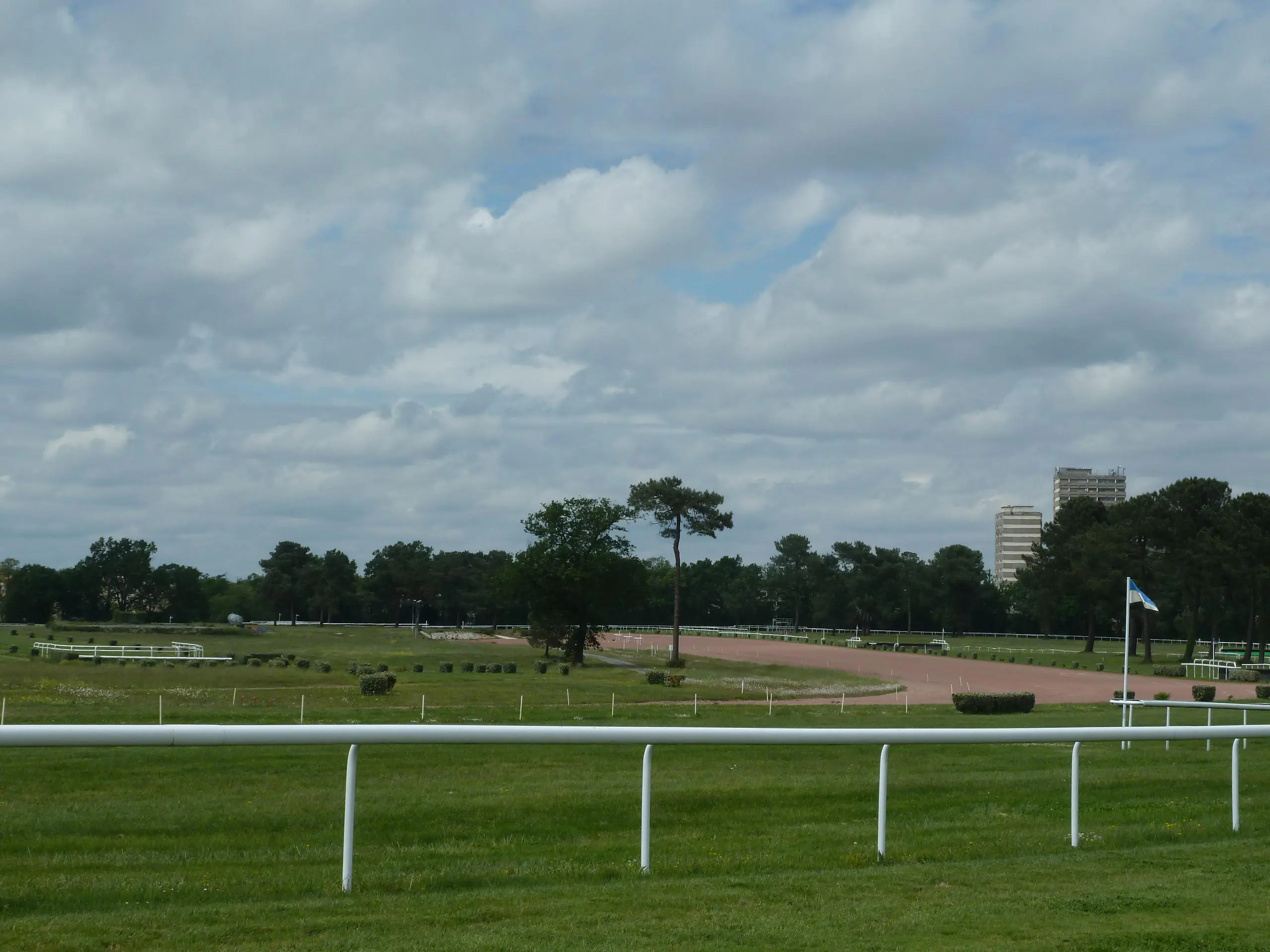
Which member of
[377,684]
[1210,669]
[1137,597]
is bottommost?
[1210,669]

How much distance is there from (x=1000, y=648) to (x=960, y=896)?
4191 inches

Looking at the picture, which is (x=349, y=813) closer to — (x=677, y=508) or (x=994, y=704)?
(x=994, y=704)

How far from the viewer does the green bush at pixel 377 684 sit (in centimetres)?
4400

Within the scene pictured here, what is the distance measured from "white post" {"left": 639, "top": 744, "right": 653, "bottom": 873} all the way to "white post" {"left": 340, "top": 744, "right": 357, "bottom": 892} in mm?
1877

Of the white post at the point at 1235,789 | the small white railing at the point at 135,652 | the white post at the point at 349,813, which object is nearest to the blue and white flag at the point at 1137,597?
the white post at the point at 1235,789

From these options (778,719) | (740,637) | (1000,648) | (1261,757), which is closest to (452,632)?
(740,637)

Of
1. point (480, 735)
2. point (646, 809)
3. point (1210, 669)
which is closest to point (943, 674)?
point (1210, 669)

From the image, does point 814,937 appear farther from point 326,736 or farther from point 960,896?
point 326,736

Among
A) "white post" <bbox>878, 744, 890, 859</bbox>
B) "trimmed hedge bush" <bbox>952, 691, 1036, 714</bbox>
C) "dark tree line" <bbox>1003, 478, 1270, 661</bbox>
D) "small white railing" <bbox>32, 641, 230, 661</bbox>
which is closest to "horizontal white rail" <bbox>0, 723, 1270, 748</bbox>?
"white post" <bbox>878, 744, 890, 859</bbox>

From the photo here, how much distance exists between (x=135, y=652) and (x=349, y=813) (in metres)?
66.8

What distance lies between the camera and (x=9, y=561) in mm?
182500

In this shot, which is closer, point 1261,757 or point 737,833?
point 737,833

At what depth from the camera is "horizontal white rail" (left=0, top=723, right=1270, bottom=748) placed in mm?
6371

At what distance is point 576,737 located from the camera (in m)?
7.61
